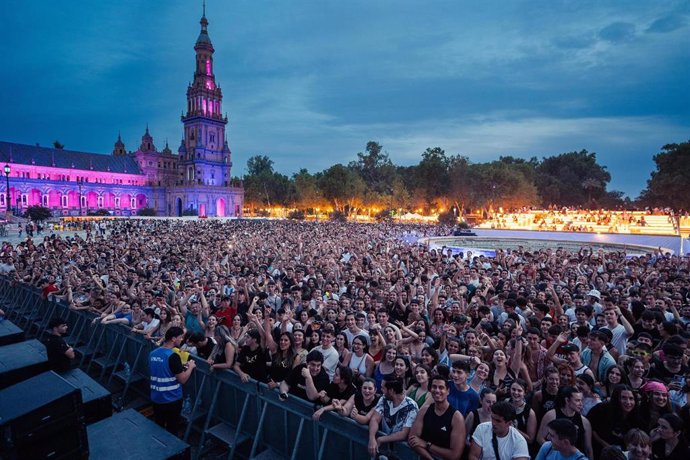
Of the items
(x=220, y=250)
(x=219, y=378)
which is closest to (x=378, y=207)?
(x=220, y=250)

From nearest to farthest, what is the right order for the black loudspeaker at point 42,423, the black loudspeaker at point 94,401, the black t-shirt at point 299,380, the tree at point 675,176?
the black loudspeaker at point 42,423
the black t-shirt at point 299,380
the black loudspeaker at point 94,401
the tree at point 675,176

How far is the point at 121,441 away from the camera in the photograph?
4.28 m

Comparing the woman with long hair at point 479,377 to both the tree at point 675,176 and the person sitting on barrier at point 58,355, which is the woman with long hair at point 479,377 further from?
the tree at point 675,176

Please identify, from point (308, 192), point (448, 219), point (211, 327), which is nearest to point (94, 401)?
point (211, 327)

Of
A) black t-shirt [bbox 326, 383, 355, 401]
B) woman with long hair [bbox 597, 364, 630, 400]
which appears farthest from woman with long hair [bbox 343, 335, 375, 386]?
woman with long hair [bbox 597, 364, 630, 400]

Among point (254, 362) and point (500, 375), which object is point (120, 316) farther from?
point (500, 375)

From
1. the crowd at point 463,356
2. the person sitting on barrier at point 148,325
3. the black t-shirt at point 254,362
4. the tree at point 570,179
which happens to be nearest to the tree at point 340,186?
the tree at point 570,179

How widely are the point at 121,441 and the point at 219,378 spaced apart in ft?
5.66

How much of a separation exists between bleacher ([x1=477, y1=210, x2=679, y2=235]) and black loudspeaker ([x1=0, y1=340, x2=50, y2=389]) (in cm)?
4537

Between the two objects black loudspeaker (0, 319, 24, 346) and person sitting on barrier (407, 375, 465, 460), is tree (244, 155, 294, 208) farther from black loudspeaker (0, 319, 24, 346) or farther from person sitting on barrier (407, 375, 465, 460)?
person sitting on barrier (407, 375, 465, 460)

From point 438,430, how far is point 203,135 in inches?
4057

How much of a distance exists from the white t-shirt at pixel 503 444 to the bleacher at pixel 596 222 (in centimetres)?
4267

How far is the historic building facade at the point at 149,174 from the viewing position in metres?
84.9

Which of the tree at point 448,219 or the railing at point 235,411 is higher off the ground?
the tree at point 448,219
